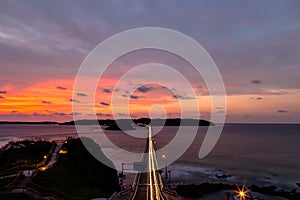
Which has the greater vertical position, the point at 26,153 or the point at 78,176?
the point at 26,153

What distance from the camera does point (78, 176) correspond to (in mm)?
39500

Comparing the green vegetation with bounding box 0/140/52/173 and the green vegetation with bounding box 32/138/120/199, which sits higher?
the green vegetation with bounding box 0/140/52/173

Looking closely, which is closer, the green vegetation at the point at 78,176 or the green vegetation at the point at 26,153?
the green vegetation at the point at 78,176

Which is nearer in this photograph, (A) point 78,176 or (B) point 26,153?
(A) point 78,176

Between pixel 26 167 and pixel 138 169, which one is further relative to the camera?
pixel 138 169

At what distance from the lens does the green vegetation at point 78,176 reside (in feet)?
107

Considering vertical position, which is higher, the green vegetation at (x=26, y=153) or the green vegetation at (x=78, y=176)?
the green vegetation at (x=26, y=153)

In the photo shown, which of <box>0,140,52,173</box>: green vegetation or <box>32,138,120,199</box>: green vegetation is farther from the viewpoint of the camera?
<box>0,140,52,173</box>: green vegetation

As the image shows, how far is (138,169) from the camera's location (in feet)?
181

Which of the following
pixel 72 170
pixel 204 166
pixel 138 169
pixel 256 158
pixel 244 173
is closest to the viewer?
pixel 72 170

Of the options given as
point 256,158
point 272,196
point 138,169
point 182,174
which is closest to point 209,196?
point 272,196

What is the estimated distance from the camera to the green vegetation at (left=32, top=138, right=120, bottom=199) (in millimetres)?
32656

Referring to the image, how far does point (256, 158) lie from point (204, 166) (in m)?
29.2

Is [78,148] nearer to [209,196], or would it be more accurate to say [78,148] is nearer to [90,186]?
[90,186]
